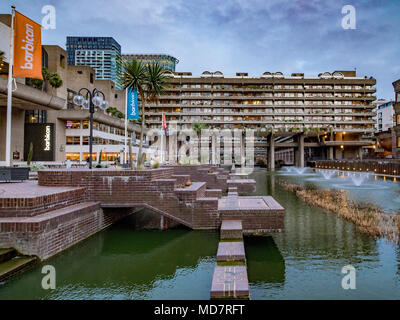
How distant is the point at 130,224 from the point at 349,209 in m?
10.3

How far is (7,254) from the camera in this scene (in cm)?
657

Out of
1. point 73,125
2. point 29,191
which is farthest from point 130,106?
point 73,125

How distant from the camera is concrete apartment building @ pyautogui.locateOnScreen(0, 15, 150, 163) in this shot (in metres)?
28.9

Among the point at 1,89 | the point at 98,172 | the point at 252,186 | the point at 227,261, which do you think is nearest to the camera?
the point at 227,261

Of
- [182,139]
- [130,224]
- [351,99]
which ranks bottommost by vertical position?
[130,224]

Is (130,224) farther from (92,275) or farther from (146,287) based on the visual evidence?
(146,287)

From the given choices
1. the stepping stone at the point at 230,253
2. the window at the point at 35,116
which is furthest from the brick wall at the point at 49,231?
the window at the point at 35,116

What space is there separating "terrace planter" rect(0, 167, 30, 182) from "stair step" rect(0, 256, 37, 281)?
856 centimetres

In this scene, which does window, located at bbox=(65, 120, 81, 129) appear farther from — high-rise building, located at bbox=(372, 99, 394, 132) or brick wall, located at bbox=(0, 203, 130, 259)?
high-rise building, located at bbox=(372, 99, 394, 132)

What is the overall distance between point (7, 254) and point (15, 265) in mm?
469

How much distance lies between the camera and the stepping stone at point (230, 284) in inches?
190
